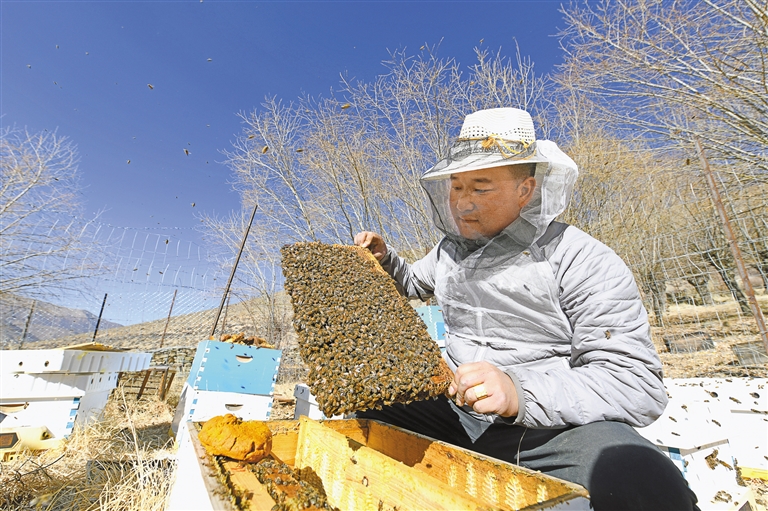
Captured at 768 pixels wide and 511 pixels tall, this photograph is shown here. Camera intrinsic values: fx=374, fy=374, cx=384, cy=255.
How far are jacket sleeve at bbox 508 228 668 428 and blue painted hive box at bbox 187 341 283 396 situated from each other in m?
2.89

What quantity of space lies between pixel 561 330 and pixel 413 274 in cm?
120

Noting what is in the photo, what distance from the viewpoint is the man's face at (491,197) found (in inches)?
77.5

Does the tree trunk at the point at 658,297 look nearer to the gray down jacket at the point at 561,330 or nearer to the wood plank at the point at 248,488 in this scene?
the gray down jacket at the point at 561,330

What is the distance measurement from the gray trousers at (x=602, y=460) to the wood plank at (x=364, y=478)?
519 millimetres

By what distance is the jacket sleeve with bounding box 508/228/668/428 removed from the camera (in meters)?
1.36

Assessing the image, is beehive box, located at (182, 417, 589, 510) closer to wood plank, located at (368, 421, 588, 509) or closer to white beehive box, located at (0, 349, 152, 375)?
wood plank, located at (368, 421, 588, 509)

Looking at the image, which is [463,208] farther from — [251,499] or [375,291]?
[251,499]

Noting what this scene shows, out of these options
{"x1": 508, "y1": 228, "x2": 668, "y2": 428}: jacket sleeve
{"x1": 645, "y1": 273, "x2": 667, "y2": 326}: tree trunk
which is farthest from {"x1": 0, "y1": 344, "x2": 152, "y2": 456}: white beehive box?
{"x1": 645, "y1": 273, "x2": 667, "y2": 326}: tree trunk

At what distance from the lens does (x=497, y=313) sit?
1861 mm

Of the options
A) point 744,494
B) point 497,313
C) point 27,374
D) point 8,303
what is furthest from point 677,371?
point 8,303

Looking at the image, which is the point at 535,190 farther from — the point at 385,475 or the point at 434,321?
the point at 434,321

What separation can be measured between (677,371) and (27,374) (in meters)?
10.1

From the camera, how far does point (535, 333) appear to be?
1.75 m

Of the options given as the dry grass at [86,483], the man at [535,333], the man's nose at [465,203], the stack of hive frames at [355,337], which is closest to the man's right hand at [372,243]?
the man at [535,333]
